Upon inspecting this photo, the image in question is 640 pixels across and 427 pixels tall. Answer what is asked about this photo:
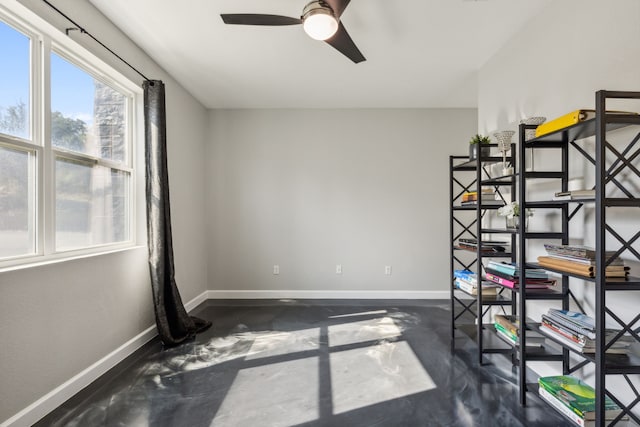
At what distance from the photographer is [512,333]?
221 centimetres

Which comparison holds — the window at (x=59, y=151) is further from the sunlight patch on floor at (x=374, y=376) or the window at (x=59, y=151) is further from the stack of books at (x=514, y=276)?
the stack of books at (x=514, y=276)

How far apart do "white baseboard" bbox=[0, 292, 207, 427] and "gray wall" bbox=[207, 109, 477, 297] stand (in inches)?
68.7

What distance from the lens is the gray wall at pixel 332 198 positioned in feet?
14.4

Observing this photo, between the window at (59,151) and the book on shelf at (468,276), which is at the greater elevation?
the window at (59,151)

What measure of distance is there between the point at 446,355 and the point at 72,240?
307cm

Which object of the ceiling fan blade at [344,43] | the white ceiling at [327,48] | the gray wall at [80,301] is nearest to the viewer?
the gray wall at [80,301]

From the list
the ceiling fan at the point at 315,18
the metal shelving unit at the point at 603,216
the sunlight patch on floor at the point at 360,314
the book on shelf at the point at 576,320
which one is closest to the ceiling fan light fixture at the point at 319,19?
the ceiling fan at the point at 315,18

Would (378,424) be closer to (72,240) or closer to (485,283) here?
(485,283)

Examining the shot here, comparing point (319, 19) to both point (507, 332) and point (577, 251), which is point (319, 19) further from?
point (507, 332)

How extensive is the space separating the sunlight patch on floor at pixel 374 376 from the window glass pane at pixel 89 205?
213cm

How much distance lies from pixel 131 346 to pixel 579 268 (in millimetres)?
3225

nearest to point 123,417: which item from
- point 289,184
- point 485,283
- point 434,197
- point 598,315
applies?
point 598,315

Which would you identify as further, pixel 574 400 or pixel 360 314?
pixel 360 314

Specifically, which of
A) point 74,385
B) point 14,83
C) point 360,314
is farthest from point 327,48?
point 74,385
